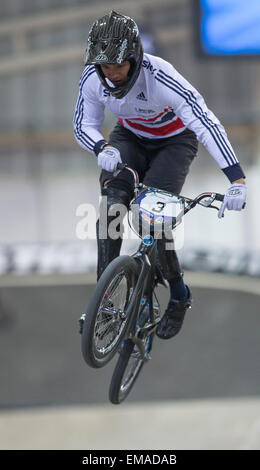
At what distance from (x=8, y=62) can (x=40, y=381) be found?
6.98 meters

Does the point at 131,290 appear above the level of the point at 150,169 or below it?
below

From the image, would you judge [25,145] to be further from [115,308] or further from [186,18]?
[115,308]

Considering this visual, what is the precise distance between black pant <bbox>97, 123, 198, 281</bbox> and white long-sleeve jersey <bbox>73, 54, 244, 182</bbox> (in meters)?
0.14

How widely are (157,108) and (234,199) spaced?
692mm

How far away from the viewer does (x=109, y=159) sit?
12.5ft

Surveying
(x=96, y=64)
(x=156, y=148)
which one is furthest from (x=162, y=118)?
(x=96, y=64)

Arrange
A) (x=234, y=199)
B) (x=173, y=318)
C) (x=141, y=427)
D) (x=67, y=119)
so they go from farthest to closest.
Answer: (x=67, y=119), (x=141, y=427), (x=173, y=318), (x=234, y=199)

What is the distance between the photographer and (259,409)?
7.43 meters

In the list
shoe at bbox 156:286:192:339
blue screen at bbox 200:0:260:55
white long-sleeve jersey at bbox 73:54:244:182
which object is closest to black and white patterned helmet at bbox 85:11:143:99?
white long-sleeve jersey at bbox 73:54:244:182

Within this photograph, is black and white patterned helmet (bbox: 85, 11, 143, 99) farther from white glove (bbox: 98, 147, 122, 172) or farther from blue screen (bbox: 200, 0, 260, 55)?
blue screen (bbox: 200, 0, 260, 55)

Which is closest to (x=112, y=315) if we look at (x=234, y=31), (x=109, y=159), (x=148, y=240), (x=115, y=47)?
(x=148, y=240)

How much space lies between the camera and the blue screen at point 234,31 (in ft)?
28.8
